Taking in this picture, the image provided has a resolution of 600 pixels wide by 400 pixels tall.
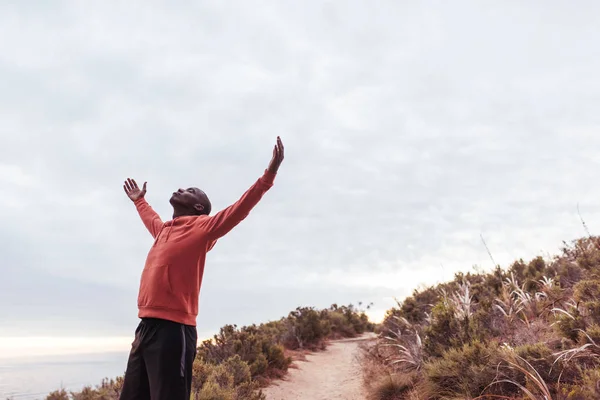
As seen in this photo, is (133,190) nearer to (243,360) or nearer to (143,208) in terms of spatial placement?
(143,208)

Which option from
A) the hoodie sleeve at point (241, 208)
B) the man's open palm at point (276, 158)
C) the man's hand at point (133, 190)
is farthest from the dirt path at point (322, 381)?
the man's open palm at point (276, 158)

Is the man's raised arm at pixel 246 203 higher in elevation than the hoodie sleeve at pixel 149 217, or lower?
lower

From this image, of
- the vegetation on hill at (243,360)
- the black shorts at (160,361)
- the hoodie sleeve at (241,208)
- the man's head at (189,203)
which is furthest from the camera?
the vegetation on hill at (243,360)

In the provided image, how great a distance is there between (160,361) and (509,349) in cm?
414

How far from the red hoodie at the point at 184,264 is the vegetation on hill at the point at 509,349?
3093mm

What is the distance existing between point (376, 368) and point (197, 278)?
674cm

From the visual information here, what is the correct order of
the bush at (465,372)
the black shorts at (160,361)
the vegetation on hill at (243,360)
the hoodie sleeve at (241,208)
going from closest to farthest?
the black shorts at (160,361) < the hoodie sleeve at (241,208) < the bush at (465,372) < the vegetation on hill at (243,360)

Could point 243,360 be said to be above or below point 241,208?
below

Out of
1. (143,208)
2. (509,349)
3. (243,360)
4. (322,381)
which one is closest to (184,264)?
(143,208)

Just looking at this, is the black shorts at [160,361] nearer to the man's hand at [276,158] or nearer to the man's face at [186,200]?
the man's face at [186,200]

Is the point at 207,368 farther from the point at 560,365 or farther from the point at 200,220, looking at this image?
the point at 560,365

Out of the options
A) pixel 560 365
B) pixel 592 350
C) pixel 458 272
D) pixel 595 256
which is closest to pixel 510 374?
pixel 560 365

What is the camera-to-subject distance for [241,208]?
11.4 feet

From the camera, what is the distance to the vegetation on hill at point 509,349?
4957mm
